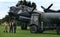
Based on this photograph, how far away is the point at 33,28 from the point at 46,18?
2.12m

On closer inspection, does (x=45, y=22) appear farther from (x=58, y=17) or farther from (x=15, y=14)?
(x=15, y=14)

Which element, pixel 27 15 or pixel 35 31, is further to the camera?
pixel 27 15

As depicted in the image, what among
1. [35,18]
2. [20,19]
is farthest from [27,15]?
[35,18]

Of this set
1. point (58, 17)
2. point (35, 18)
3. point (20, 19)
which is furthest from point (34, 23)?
point (20, 19)

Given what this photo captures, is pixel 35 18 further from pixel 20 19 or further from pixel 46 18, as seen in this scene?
pixel 20 19

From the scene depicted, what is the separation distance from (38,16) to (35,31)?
71.8 inches

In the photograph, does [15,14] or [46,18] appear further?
[15,14]

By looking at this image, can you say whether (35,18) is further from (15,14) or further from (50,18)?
(15,14)

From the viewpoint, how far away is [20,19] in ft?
139

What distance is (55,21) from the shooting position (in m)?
33.9

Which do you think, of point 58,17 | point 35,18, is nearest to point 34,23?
point 35,18

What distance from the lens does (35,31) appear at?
114 feet

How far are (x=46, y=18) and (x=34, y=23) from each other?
1.82 metres

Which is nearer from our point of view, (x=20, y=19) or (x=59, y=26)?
(x=59, y=26)
